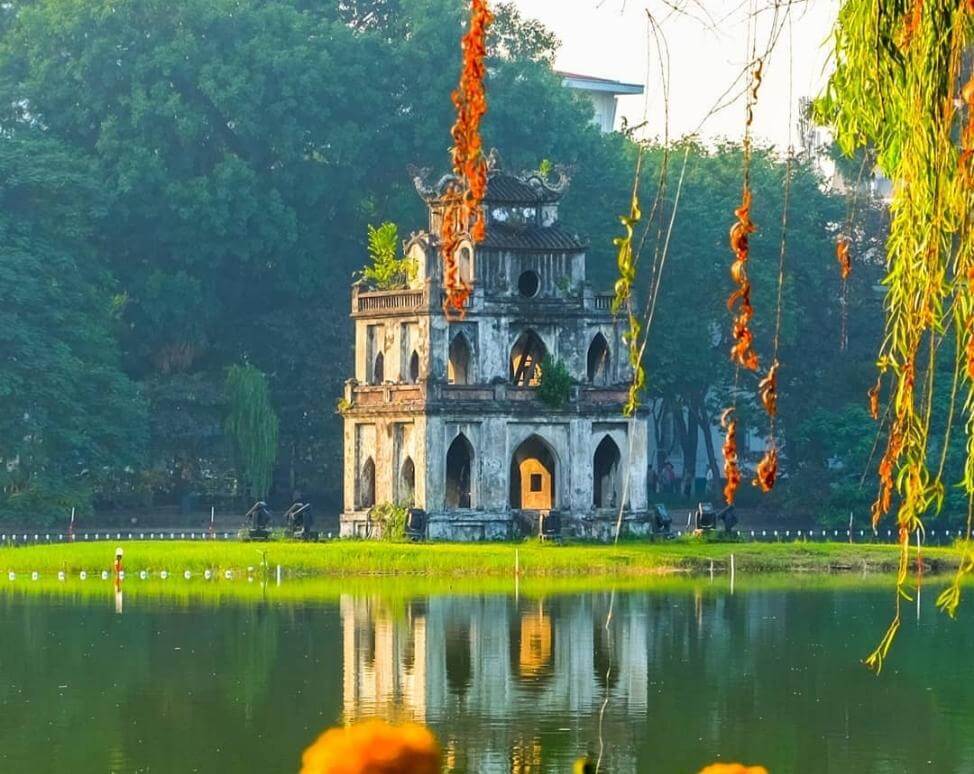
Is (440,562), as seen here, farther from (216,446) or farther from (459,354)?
(216,446)

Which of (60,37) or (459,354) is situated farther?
(60,37)

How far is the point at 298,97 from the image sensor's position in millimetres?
76438

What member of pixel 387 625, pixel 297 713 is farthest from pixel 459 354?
pixel 297 713

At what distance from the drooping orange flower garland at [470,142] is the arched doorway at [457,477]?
5191 centimetres

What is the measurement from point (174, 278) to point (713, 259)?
56.2 ft

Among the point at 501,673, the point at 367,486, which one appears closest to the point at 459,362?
the point at 367,486

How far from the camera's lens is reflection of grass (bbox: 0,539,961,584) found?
55.5 metres

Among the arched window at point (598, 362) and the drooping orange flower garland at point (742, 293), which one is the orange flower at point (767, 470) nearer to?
the drooping orange flower garland at point (742, 293)

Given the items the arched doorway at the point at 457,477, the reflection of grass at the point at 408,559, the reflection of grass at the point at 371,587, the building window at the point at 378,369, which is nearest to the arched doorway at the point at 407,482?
the arched doorway at the point at 457,477

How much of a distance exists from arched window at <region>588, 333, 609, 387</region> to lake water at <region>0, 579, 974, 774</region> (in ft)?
40.8

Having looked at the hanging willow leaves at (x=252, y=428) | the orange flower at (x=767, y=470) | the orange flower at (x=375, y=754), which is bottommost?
the orange flower at (x=375, y=754)

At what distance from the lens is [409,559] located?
5609 cm

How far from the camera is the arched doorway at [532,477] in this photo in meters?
64.4

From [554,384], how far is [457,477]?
3982mm
